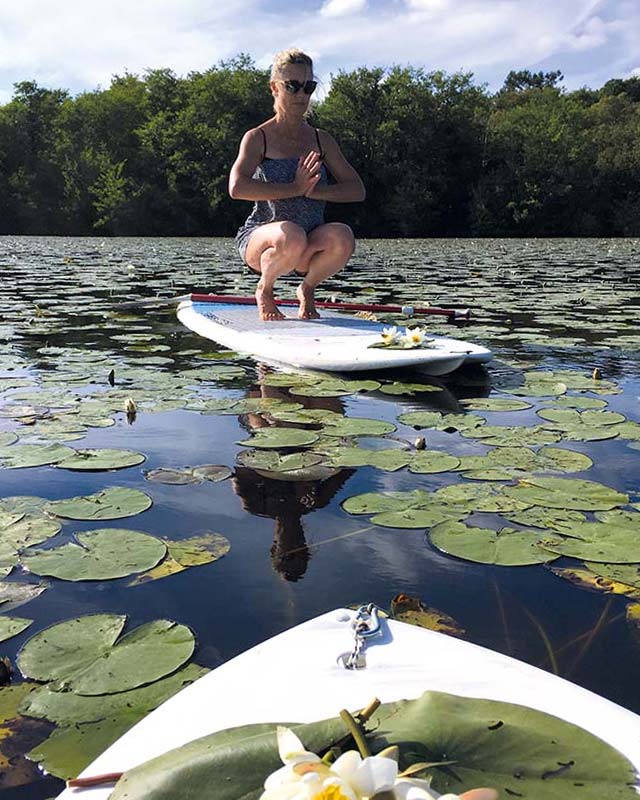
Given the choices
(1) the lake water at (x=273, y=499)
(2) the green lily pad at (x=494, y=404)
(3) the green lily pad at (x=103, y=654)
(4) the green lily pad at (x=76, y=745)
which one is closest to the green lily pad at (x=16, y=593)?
(1) the lake water at (x=273, y=499)

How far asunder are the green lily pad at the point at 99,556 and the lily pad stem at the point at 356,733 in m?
0.72

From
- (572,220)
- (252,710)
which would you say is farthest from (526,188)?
(252,710)

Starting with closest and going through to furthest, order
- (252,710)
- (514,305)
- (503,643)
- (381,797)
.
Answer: (381,797) → (252,710) → (503,643) → (514,305)

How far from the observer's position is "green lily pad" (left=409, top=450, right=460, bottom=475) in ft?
6.03

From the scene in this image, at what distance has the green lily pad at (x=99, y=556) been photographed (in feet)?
4.23

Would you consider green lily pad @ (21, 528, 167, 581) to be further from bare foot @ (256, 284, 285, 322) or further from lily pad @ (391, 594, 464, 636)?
bare foot @ (256, 284, 285, 322)

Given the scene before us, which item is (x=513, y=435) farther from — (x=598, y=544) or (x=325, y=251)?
(x=325, y=251)

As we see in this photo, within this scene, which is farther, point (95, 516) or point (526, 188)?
point (526, 188)

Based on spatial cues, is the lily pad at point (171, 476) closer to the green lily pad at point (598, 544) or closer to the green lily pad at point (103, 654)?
the green lily pad at point (103, 654)

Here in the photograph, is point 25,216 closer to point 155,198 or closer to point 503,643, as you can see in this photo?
point 155,198

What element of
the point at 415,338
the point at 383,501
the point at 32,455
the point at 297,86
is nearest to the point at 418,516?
the point at 383,501

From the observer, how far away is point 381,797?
20.9 inches

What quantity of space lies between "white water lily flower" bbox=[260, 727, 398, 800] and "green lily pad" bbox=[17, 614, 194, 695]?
0.51 m

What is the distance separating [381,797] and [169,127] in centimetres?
3051
